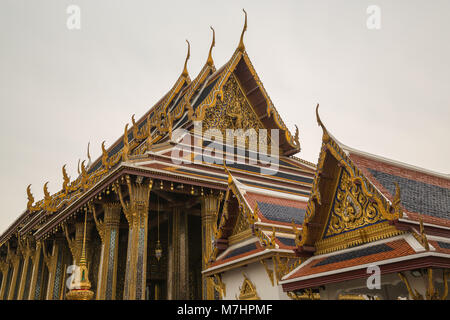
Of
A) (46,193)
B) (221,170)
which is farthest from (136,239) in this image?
(46,193)

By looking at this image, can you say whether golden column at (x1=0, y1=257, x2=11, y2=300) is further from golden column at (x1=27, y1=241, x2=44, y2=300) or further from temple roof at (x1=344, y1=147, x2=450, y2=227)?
temple roof at (x1=344, y1=147, x2=450, y2=227)

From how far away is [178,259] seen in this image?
11.0m

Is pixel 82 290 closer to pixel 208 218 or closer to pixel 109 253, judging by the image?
pixel 109 253

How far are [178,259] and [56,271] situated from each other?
21.4ft

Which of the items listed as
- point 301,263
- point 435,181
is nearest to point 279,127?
point 435,181

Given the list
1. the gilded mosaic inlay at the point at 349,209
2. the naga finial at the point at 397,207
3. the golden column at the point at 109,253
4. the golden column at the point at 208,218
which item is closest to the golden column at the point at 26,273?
the golden column at the point at 109,253

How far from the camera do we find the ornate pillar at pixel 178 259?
35.1ft

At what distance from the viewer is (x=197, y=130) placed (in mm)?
12297

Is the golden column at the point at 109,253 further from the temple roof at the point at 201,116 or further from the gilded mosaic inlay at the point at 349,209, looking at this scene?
the gilded mosaic inlay at the point at 349,209

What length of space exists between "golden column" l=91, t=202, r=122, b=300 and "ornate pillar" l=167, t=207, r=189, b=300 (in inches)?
56.2

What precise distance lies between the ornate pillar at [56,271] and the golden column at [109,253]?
4768 millimetres

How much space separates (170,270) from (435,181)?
285 inches

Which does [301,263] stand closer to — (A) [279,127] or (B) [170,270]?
(B) [170,270]
